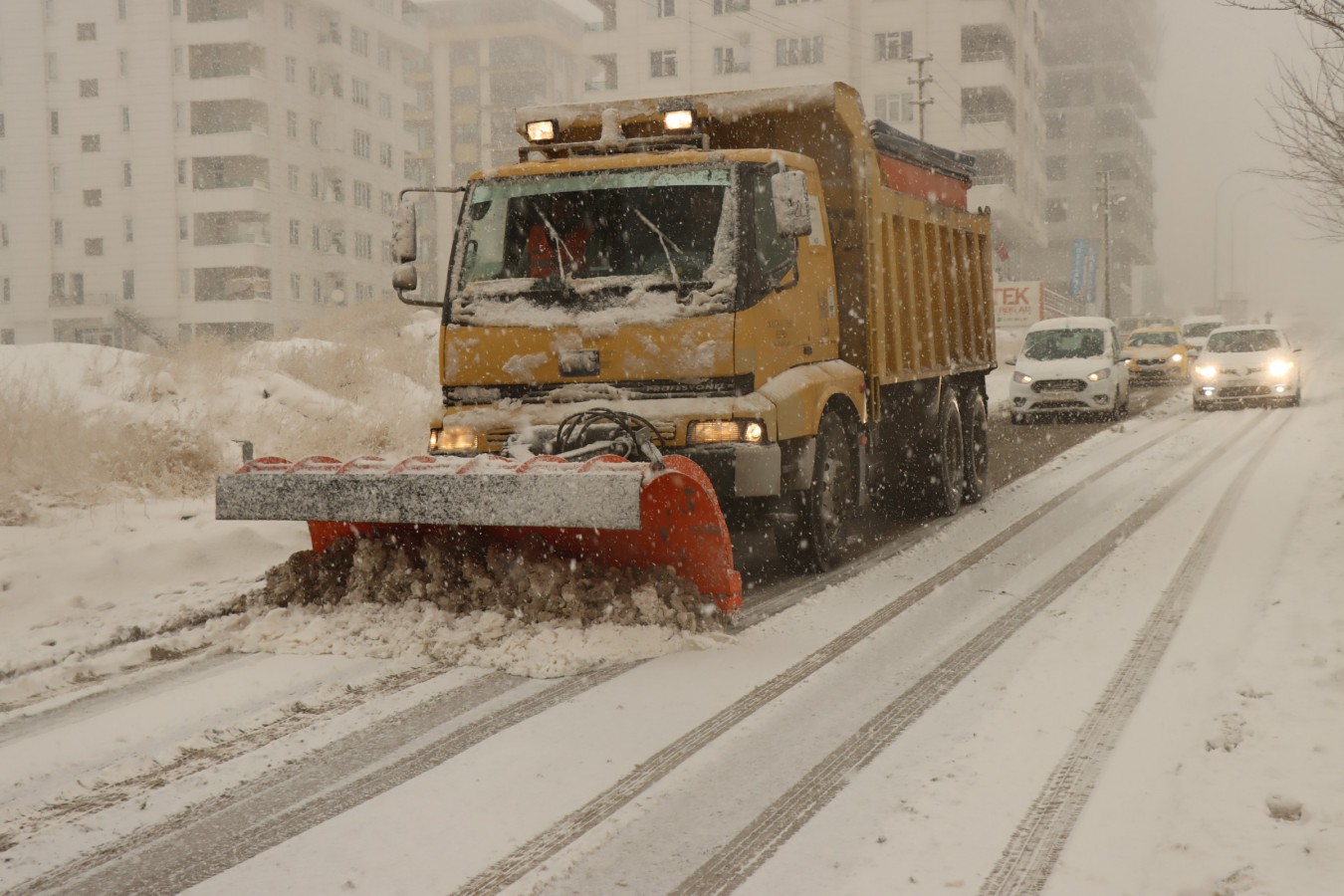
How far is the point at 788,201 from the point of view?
762 cm

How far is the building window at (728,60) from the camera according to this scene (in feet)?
215

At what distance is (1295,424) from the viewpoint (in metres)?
21.0

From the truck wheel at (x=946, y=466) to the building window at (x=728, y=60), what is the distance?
185 ft

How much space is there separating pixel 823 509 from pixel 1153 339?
91.2 feet

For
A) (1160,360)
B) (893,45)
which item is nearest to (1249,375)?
(1160,360)

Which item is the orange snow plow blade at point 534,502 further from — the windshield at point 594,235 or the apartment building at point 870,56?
the apartment building at point 870,56

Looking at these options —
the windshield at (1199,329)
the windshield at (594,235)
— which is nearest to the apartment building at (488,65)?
the windshield at (1199,329)

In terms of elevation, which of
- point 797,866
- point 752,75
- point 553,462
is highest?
point 752,75

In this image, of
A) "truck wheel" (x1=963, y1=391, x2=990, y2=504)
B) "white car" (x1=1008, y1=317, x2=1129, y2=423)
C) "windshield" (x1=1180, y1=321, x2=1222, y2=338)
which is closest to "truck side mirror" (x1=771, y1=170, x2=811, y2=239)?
"truck wheel" (x1=963, y1=391, x2=990, y2=504)

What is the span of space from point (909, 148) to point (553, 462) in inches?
219

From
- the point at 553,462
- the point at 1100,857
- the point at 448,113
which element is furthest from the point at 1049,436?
the point at 448,113

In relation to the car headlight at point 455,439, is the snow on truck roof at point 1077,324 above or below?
above

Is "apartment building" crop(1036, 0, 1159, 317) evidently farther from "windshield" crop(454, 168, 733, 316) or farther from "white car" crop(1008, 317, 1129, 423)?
"windshield" crop(454, 168, 733, 316)

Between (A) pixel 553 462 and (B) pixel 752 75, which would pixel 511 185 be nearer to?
(A) pixel 553 462
